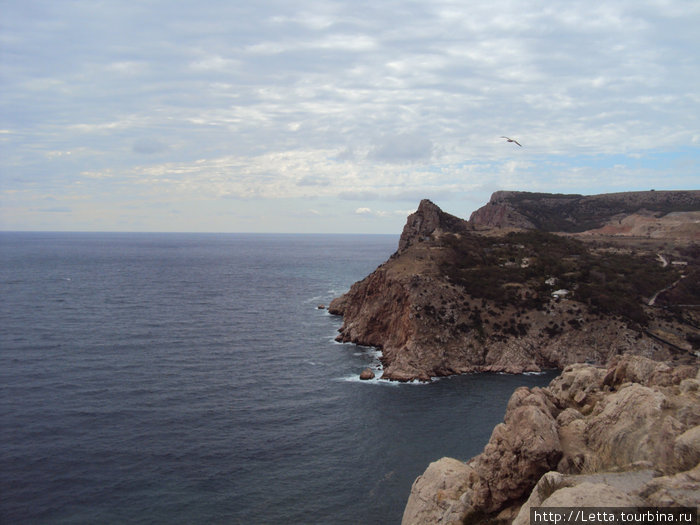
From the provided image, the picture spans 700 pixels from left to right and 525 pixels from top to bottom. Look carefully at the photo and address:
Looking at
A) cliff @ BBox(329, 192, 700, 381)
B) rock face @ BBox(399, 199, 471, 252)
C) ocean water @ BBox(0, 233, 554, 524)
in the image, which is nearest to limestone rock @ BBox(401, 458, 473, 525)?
ocean water @ BBox(0, 233, 554, 524)

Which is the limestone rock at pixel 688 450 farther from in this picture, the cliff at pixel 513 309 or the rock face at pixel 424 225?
the rock face at pixel 424 225

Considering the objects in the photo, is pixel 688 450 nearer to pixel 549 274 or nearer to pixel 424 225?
pixel 549 274

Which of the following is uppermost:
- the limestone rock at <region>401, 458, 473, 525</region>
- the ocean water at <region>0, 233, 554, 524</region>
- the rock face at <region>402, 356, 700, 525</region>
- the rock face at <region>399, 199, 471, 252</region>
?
the rock face at <region>399, 199, 471, 252</region>

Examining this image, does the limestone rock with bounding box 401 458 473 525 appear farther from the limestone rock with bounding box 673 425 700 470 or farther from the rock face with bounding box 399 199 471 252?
the rock face with bounding box 399 199 471 252

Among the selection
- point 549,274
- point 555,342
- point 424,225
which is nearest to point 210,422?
point 555,342

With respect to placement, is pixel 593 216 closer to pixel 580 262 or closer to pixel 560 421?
pixel 580 262

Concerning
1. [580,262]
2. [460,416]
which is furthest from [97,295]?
[580,262]

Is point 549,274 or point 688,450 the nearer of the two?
point 688,450
